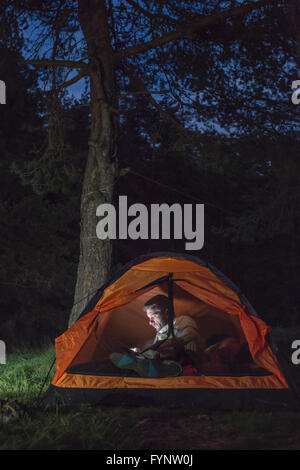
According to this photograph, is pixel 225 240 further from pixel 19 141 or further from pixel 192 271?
pixel 192 271

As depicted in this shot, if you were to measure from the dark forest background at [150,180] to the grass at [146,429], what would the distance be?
9.30 ft

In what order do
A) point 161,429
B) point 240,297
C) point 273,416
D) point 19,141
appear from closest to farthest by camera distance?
point 161,429
point 273,416
point 240,297
point 19,141

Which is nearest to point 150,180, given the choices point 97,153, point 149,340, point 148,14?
point 148,14

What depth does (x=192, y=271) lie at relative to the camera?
537 centimetres

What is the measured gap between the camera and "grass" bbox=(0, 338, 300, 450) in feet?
10.6

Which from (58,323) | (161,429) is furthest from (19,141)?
(161,429)

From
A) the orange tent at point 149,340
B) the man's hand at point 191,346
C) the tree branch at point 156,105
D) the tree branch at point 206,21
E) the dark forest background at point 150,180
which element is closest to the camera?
the orange tent at point 149,340

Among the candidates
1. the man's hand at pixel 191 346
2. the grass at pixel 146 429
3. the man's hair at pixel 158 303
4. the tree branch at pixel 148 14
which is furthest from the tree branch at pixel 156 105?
the grass at pixel 146 429

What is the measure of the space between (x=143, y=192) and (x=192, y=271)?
13.3 m

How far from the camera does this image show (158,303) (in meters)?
5.87

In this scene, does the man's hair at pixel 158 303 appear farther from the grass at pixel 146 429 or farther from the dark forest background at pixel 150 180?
the grass at pixel 146 429

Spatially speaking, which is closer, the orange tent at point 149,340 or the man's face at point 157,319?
the orange tent at point 149,340

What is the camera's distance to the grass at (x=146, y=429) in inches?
127

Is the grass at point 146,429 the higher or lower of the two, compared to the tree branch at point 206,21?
lower
